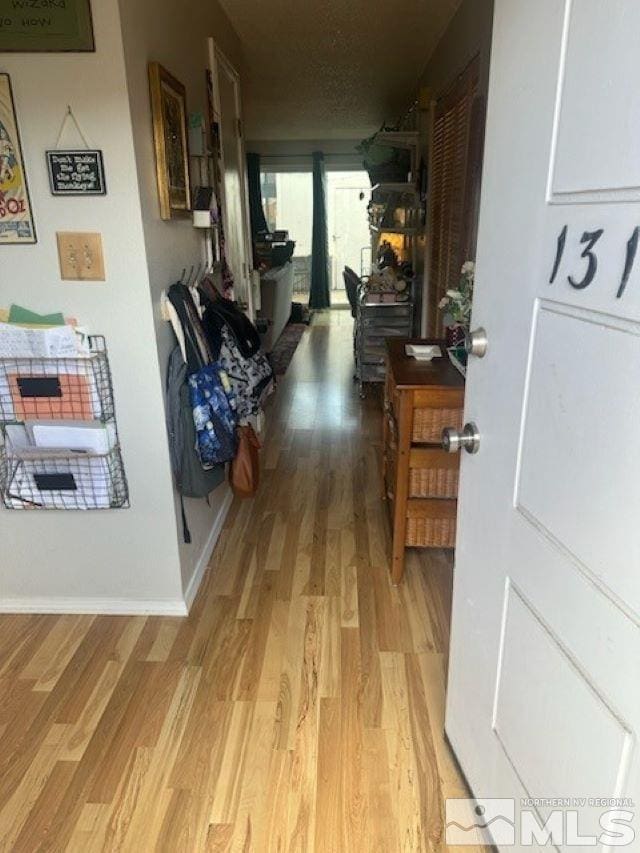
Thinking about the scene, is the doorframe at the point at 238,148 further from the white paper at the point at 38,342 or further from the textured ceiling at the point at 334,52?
the white paper at the point at 38,342

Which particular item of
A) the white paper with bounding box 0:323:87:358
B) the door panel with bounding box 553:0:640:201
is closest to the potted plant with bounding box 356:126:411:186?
the white paper with bounding box 0:323:87:358

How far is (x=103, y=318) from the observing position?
1799mm

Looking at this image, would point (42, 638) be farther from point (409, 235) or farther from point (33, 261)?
point (409, 235)

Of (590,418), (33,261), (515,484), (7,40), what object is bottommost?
(515,484)

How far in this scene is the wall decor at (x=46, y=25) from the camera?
1533mm

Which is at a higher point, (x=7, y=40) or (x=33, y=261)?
(x=7, y=40)

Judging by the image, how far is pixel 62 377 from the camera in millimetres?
1826

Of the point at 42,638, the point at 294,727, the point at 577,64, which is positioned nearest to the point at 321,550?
the point at 294,727

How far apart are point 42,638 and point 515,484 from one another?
68.5 inches

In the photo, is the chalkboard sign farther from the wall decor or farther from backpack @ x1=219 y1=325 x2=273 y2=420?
backpack @ x1=219 y1=325 x2=273 y2=420

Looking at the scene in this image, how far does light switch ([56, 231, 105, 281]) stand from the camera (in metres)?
1.71

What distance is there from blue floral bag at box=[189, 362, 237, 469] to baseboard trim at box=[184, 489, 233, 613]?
500mm

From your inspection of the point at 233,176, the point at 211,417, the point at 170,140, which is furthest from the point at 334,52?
the point at 211,417

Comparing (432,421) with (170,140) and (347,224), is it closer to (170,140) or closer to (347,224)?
(170,140)
